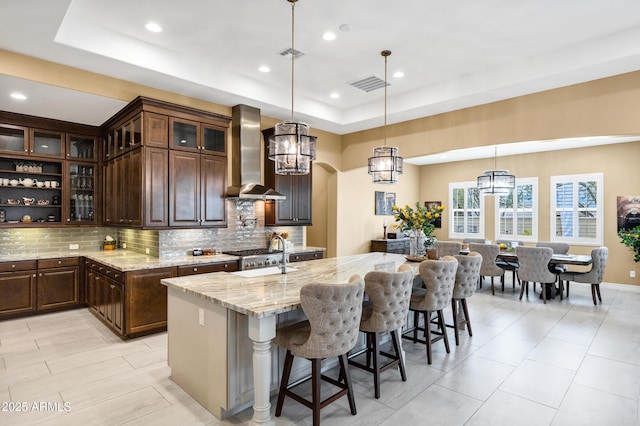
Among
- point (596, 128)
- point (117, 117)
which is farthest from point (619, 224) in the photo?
point (117, 117)

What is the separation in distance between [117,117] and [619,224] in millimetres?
10095

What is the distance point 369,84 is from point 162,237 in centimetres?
378

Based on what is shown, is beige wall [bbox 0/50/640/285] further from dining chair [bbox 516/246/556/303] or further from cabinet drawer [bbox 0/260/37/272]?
cabinet drawer [bbox 0/260/37/272]

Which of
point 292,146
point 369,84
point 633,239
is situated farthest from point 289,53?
point 633,239

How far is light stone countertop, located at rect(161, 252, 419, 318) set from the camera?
7.98ft

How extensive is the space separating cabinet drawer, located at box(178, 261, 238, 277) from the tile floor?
2.74ft

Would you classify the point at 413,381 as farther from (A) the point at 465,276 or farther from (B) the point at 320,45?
(B) the point at 320,45

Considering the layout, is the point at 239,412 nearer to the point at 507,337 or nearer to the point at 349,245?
the point at 507,337

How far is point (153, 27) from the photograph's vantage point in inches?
147

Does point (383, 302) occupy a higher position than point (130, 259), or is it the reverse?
point (130, 259)

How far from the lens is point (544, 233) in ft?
29.2

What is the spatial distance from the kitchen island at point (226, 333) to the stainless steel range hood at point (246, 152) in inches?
90.7

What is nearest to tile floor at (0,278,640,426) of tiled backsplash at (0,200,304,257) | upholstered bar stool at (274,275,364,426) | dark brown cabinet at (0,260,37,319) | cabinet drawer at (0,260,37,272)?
dark brown cabinet at (0,260,37,319)

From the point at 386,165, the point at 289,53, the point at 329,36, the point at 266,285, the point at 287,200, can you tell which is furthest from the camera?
the point at 287,200
